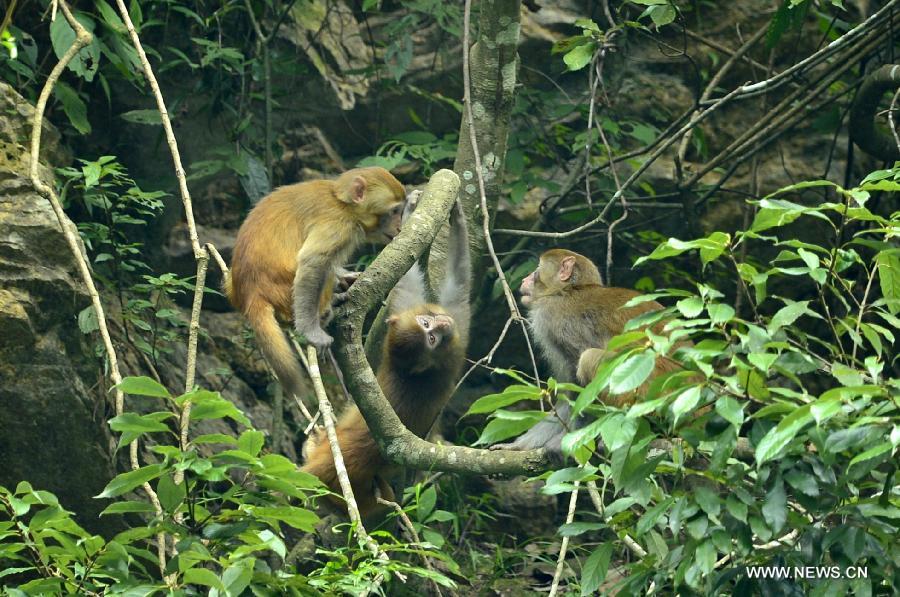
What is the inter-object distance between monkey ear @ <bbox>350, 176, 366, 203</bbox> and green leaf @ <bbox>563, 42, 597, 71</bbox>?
161cm

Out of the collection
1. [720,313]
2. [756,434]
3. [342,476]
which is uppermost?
[720,313]

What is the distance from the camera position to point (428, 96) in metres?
8.41

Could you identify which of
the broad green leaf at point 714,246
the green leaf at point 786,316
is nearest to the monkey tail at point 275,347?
the broad green leaf at point 714,246

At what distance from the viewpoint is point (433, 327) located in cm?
607

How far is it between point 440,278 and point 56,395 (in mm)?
2468

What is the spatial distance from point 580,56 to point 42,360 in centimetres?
382

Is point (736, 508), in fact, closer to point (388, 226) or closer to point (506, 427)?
point (506, 427)

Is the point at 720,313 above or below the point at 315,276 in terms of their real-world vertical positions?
above

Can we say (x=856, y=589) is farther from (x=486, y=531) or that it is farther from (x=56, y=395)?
(x=486, y=531)

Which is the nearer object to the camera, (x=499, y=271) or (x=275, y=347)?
(x=499, y=271)

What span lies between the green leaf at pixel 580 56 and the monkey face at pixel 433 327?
1758 mm

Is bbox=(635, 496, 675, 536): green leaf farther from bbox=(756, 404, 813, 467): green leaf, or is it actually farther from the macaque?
the macaque

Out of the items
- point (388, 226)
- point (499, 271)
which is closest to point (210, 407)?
point (499, 271)

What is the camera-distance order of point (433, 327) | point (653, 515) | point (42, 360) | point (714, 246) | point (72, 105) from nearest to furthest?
point (714, 246) → point (653, 515) → point (42, 360) → point (433, 327) → point (72, 105)
